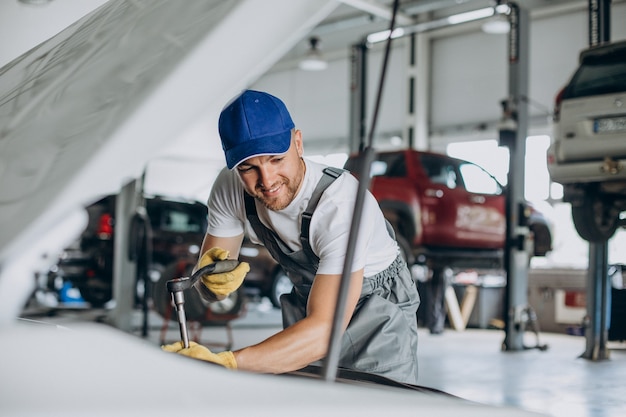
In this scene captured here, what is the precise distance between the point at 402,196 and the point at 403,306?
19.3ft

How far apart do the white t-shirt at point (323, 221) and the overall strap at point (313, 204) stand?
2 cm

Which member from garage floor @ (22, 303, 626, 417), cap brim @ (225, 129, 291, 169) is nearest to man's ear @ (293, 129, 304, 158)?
cap brim @ (225, 129, 291, 169)

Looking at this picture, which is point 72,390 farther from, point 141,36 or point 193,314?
point 193,314

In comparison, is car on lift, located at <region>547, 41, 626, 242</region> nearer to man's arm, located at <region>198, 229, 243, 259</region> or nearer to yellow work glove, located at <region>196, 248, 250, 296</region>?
man's arm, located at <region>198, 229, 243, 259</region>

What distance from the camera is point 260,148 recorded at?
167cm

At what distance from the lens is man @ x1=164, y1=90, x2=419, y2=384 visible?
62.2 inches

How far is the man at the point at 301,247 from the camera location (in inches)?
62.2

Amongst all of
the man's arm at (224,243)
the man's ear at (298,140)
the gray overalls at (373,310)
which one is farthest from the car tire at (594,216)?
the man's ear at (298,140)

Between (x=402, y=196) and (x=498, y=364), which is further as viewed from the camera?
(x=402, y=196)

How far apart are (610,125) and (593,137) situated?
14 cm

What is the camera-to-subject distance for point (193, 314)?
6.06 meters

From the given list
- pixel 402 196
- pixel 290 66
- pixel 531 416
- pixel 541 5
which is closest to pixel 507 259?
pixel 402 196

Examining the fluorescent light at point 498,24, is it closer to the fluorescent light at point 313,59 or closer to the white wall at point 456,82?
the white wall at point 456,82

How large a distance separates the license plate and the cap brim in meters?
3.84
